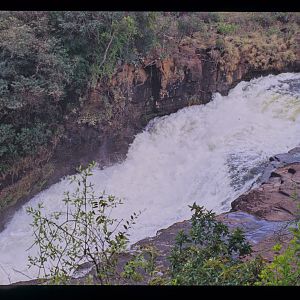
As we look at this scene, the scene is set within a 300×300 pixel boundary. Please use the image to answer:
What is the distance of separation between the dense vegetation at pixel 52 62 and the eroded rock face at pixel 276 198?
2211mm

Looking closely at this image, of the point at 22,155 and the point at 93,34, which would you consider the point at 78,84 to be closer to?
the point at 93,34

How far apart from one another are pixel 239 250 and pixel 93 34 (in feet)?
11.6

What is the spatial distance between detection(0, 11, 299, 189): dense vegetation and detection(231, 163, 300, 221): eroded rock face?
221cm

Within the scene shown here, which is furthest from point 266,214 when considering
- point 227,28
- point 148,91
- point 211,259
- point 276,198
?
point 227,28

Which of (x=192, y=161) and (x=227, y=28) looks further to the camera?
(x=227, y=28)

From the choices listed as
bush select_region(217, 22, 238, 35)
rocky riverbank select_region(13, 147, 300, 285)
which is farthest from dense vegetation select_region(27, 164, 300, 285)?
bush select_region(217, 22, 238, 35)

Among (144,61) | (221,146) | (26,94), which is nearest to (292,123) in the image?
(221,146)

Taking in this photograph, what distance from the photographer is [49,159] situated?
5727mm

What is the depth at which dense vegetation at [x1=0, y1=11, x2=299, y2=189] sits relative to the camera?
5.52m

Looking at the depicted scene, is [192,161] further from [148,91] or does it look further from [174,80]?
[174,80]

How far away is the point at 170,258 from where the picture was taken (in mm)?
3172

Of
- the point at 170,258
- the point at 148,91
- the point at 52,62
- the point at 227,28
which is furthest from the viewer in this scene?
the point at 227,28

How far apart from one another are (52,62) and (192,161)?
182cm

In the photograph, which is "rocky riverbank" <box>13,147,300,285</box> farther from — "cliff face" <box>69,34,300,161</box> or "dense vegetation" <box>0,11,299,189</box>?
"dense vegetation" <box>0,11,299,189</box>
